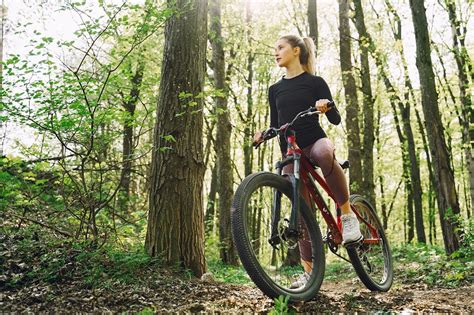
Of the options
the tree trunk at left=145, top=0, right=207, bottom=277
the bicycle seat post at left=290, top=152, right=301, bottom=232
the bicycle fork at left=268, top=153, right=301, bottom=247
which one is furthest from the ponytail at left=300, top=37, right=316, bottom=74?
the tree trunk at left=145, top=0, right=207, bottom=277

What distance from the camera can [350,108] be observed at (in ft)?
40.5

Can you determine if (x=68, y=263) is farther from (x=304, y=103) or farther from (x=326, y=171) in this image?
(x=304, y=103)

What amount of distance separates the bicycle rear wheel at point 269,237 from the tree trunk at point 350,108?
8164 mm

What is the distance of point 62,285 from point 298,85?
308 cm

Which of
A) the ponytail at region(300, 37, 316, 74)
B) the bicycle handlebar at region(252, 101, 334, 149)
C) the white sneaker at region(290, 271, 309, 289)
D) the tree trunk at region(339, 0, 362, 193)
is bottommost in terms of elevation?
the white sneaker at region(290, 271, 309, 289)

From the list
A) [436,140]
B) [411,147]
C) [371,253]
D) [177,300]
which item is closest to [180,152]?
[177,300]

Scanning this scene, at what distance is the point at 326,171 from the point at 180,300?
1862 mm

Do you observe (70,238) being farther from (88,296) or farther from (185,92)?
(185,92)

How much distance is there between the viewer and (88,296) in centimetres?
410

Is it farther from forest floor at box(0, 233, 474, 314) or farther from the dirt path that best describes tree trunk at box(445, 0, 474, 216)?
the dirt path

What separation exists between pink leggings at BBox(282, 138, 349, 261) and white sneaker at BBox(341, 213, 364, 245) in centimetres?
16

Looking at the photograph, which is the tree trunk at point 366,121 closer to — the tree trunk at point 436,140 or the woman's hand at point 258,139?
the tree trunk at point 436,140

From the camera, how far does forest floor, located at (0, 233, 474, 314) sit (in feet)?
12.3

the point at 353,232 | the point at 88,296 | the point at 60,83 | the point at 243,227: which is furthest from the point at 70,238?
the point at 353,232
